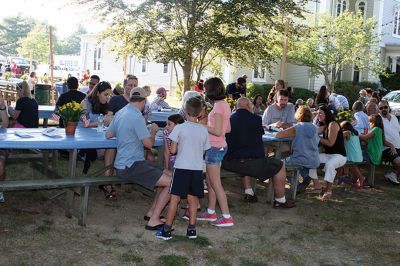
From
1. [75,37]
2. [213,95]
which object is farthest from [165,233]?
[75,37]

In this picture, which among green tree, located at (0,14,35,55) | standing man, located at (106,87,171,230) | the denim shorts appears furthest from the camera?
green tree, located at (0,14,35,55)

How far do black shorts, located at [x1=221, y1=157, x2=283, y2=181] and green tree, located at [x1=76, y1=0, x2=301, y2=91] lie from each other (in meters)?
9.50

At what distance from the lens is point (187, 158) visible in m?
5.22

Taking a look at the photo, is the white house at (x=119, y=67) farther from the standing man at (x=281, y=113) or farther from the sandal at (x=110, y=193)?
the sandal at (x=110, y=193)

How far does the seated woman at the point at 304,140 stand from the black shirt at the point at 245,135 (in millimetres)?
929

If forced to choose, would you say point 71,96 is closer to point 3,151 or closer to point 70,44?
point 3,151

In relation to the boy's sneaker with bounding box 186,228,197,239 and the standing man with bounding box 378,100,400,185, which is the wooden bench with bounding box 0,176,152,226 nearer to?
the boy's sneaker with bounding box 186,228,197,239

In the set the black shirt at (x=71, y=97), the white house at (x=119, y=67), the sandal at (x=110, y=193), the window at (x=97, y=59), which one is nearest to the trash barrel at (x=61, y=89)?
the black shirt at (x=71, y=97)

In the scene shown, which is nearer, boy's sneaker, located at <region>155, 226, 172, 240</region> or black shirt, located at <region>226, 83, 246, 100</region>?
boy's sneaker, located at <region>155, 226, 172, 240</region>

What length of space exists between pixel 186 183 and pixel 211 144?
90 centimetres

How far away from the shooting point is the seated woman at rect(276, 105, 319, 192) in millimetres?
7293

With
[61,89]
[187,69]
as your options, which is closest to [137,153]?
[187,69]

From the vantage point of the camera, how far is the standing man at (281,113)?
8.79 metres

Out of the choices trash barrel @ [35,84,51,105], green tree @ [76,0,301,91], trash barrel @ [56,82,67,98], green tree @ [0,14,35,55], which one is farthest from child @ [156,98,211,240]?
green tree @ [0,14,35,55]
